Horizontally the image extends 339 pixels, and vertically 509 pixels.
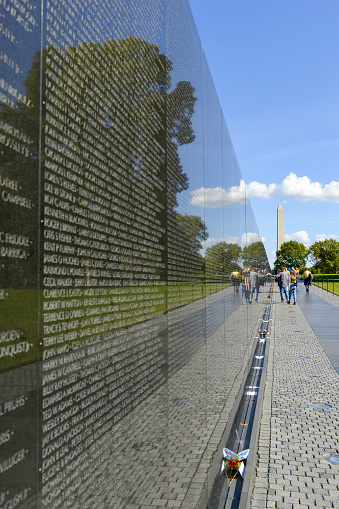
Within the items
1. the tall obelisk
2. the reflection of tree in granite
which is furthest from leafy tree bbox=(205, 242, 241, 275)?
the tall obelisk

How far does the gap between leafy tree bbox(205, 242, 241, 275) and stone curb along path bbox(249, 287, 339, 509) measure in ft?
5.96

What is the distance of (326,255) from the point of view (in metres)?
103

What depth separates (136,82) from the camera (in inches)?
92.0

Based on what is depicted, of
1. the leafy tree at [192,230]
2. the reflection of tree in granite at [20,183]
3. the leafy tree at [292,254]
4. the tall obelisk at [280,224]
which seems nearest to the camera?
the reflection of tree in granite at [20,183]

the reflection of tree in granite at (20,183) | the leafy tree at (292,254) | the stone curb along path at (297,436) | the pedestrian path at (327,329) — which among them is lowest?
the stone curb along path at (297,436)

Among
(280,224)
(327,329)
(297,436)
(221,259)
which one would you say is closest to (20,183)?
(297,436)

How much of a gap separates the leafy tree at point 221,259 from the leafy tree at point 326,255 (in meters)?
94.0

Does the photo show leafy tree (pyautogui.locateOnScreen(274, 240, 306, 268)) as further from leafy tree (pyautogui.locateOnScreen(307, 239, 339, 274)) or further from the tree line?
the tree line

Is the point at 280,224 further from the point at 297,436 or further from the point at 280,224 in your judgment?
the point at 297,436

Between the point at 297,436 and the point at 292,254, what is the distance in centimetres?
11120

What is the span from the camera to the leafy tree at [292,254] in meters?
113

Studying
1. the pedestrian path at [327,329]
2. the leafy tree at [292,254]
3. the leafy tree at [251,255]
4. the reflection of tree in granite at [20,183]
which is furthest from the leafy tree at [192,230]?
the leafy tree at [292,254]

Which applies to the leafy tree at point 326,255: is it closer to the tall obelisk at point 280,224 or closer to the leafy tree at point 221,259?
the tall obelisk at point 280,224

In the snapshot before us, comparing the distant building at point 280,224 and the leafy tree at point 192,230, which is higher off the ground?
the distant building at point 280,224
